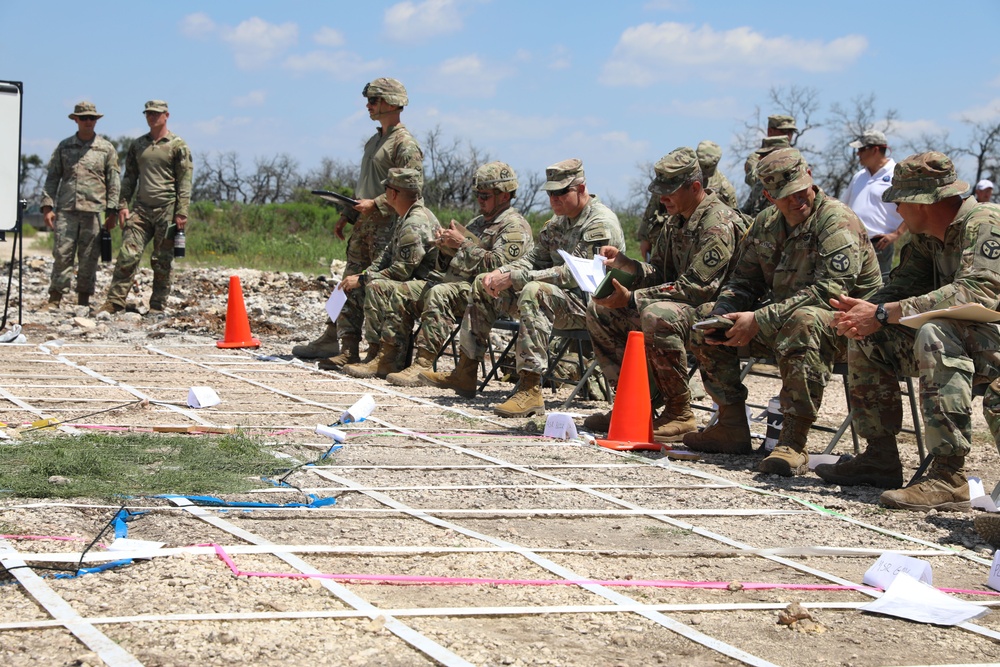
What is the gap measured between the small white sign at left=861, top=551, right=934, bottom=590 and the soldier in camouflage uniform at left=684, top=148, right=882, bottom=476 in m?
1.76

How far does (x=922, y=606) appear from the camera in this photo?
3.55 m

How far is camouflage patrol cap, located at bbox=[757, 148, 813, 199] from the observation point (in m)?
5.73

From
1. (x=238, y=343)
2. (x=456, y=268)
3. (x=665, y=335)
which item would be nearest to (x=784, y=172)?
(x=665, y=335)

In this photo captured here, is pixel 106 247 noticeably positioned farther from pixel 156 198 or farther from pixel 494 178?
pixel 494 178

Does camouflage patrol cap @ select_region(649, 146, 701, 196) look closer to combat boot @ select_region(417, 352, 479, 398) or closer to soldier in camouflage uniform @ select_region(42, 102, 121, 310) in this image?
combat boot @ select_region(417, 352, 479, 398)

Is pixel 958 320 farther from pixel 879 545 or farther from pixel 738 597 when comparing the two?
pixel 738 597

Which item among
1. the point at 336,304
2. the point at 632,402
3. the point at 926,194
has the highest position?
the point at 926,194

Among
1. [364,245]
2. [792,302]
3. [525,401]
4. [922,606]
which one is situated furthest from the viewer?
[364,245]

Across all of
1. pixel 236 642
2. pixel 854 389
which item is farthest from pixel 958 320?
pixel 236 642

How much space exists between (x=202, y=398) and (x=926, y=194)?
13.8ft

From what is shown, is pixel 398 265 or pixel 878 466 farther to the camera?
pixel 398 265

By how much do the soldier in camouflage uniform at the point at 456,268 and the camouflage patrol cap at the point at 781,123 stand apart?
2.63 m

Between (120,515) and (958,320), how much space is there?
3.35 meters

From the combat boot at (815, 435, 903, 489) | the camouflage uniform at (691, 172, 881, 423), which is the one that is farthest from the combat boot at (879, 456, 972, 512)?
the camouflage uniform at (691, 172, 881, 423)
